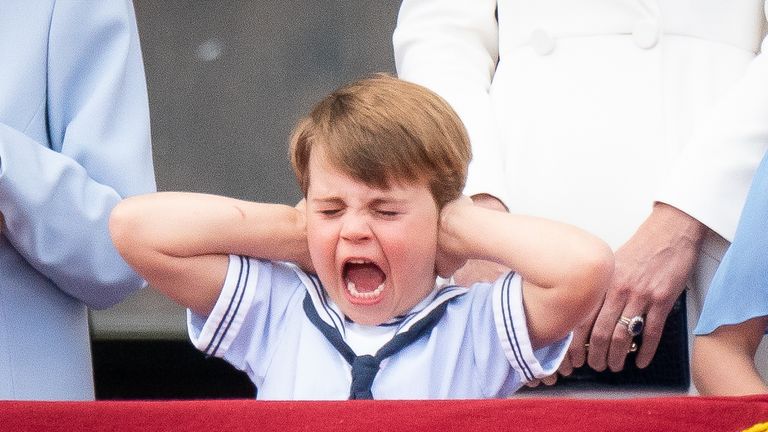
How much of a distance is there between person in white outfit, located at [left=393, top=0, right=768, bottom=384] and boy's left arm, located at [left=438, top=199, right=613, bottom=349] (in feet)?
0.78

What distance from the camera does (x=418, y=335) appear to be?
5.31 ft

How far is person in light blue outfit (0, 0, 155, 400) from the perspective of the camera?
162cm

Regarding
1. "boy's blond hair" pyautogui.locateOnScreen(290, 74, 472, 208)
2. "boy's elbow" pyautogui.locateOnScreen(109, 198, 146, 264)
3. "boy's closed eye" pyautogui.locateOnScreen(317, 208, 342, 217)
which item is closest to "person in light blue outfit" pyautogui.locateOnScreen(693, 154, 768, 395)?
"boy's blond hair" pyautogui.locateOnScreen(290, 74, 472, 208)

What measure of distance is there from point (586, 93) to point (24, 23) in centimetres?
84

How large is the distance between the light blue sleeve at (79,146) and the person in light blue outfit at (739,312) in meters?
0.74

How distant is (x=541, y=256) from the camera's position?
1583mm

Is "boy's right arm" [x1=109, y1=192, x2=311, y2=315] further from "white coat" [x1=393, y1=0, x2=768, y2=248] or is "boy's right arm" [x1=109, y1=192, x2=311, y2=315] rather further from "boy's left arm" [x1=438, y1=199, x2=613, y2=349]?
"white coat" [x1=393, y1=0, x2=768, y2=248]

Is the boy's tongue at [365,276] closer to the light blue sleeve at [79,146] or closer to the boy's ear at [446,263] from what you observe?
the boy's ear at [446,263]

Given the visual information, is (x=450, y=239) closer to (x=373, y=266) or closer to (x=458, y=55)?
(x=373, y=266)

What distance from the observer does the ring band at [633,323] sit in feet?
5.98

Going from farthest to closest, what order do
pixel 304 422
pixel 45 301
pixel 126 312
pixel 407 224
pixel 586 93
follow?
pixel 126 312, pixel 586 93, pixel 45 301, pixel 407 224, pixel 304 422

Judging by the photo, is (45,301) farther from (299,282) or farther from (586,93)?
(586,93)

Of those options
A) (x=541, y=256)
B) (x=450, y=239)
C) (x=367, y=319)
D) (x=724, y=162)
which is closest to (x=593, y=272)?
(x=541, y=256)

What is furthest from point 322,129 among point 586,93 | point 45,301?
point 586,93
